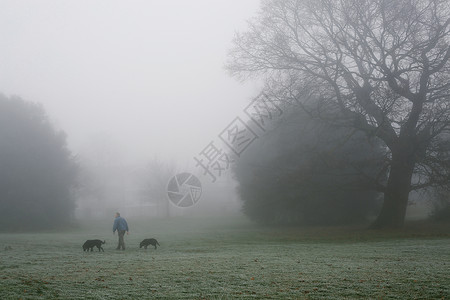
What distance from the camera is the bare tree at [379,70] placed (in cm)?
2473

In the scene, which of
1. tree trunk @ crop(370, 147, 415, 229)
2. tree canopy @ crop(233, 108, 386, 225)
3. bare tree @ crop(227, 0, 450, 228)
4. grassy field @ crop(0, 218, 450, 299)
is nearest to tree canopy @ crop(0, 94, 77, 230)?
tree canopy @ crop(233, 108, 386, 225)

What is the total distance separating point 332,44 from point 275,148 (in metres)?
15.0

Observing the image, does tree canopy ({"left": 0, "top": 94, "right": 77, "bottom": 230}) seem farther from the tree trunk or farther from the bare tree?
the tree trunk

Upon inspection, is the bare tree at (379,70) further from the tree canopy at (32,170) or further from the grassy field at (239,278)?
the tree canopy at (32,170)

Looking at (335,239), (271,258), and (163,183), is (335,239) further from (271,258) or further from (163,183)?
(163,183)

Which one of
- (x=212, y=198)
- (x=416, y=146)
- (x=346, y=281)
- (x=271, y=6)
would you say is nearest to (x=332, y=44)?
(x=271, y=6)

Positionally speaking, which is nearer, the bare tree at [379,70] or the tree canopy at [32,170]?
the bare tree at [379,70]

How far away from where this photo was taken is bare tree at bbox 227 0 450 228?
2473 centimetres

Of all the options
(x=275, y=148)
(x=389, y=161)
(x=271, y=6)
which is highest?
(x=271, y=6)

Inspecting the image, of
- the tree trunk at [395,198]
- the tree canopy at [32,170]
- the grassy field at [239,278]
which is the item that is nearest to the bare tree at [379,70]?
the tree trunk at [395,198]

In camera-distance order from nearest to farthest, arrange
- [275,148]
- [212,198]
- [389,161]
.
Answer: [389,161] < [275,148] < [212,198]

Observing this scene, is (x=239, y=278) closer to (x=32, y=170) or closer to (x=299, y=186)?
(x=299, y=186)

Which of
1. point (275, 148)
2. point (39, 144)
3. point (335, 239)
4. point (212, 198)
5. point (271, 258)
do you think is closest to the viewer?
point (271, 258)

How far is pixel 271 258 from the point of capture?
48.6 ft
